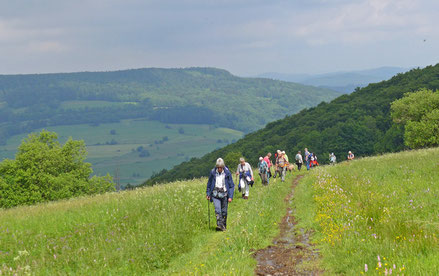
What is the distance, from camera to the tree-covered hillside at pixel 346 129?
93500mm

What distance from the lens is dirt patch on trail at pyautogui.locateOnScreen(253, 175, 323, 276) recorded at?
23.6 ft

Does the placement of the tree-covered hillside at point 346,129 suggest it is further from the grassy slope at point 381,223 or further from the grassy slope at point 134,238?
the grassy slope at point 134,238

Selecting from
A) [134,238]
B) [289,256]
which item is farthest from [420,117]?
[134,238]

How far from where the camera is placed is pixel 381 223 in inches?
308

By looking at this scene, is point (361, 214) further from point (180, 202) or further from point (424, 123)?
point (424, 123)

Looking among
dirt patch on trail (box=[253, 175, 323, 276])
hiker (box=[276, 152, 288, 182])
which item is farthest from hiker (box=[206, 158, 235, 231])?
hiker (box=[276, 152, 288, 182])

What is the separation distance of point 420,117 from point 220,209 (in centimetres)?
4590

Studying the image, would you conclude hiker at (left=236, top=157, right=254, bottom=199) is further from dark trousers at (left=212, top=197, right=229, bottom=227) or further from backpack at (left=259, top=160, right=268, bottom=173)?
dark trousers at (left=212, top=197, right=229, bottom=227)

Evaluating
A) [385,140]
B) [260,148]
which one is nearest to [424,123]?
[385,140]

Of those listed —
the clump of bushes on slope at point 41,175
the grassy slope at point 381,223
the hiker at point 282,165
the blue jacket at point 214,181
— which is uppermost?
the blue jacket at point 214,181

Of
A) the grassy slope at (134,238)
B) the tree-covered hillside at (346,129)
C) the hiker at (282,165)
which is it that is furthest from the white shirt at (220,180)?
the tree-covered hillside at (346,129)

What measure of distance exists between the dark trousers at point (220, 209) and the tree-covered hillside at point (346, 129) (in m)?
75.9

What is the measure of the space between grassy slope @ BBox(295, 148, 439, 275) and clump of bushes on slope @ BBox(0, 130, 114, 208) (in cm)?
3690

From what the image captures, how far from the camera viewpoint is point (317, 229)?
9961 mm
